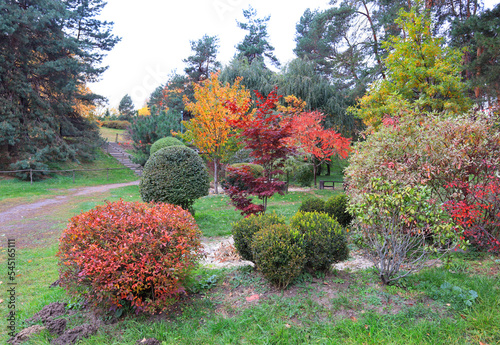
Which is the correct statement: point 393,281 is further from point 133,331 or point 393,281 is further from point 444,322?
point 133,331

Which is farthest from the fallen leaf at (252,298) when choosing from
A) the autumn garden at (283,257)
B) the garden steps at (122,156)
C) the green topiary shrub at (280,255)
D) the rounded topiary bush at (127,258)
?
the garden steps at (122,156)

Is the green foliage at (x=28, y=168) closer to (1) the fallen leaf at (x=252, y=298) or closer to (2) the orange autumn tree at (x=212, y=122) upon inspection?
(2) the orange autumn tree at (x=212, y=122)

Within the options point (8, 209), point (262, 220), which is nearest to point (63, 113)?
point (8, 209)

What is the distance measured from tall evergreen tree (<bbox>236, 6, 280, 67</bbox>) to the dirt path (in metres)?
21.2

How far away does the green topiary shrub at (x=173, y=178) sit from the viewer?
6281mm

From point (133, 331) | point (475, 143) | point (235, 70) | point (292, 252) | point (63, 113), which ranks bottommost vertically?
point (133, 331)

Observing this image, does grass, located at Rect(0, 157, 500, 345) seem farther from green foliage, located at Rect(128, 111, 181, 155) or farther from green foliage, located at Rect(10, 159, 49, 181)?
green foliage, located at Rect(128, 111, 181, 155)

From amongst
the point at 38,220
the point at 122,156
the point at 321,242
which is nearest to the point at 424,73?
the point at 321,242

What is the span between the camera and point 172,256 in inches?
104

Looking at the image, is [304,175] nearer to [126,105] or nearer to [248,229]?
[248,229]

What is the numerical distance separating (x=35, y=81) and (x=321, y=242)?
62.9ft

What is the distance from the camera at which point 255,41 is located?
2748cm

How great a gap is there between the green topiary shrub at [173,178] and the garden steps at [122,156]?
13975mm

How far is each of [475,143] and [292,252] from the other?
9.87 feet
